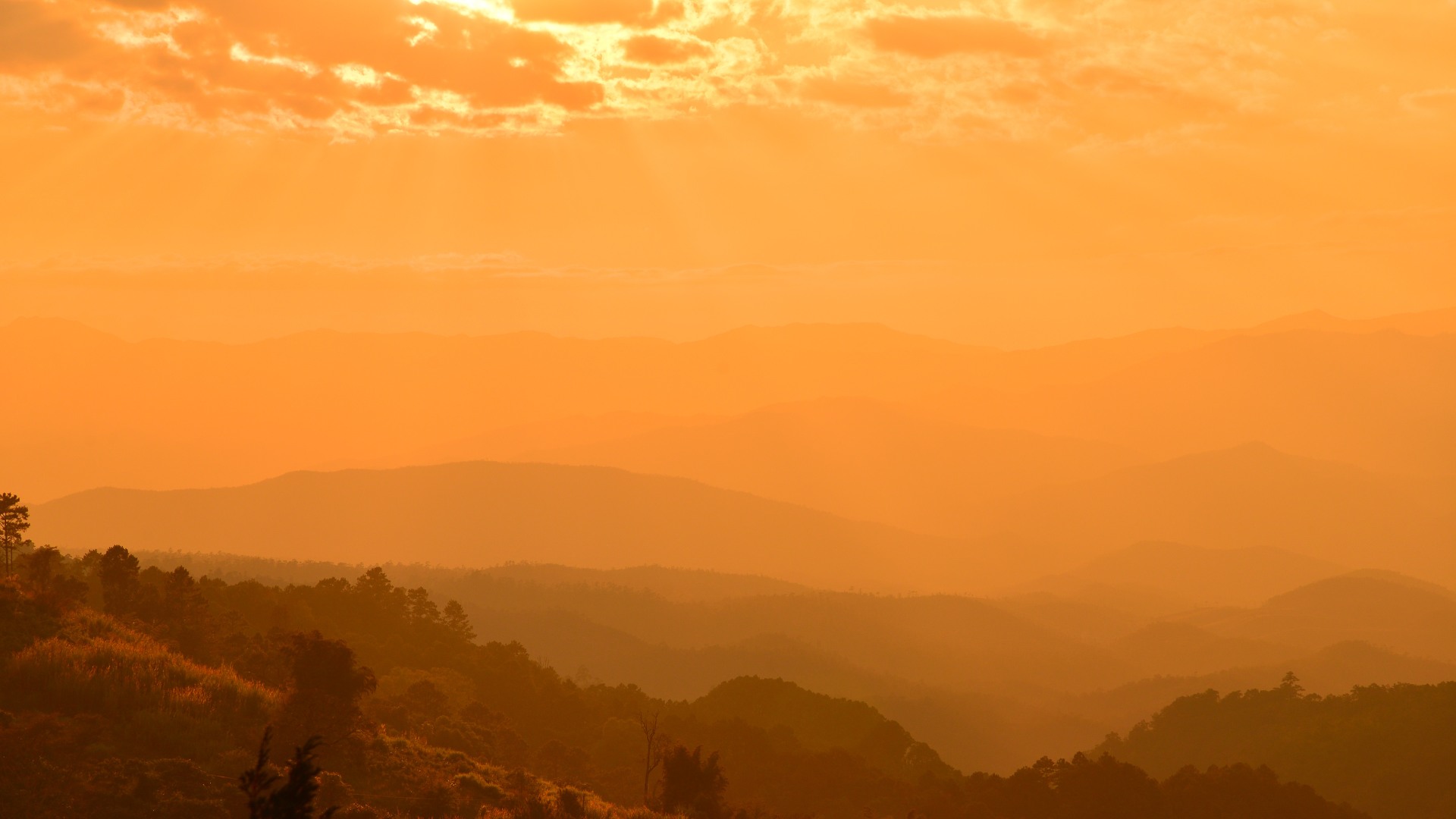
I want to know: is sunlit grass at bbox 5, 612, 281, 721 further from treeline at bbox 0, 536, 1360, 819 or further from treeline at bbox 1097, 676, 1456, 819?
treeline at bbox 1097, 676, 1456, 819

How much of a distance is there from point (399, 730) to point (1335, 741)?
12638 centimetres

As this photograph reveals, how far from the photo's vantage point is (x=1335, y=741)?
13900 cm

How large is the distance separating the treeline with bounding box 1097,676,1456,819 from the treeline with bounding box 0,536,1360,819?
34773mm

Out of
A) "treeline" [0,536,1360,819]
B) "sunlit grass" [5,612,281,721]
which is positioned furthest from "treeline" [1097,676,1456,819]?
"sunlit grass" [5,612,281,721]

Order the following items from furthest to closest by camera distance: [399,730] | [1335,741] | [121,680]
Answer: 1. [1335,741]
2. [399,730]
3. [121,680]

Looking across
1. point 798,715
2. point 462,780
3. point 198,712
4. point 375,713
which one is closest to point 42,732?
point 198,712

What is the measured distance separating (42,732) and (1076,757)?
292 feet

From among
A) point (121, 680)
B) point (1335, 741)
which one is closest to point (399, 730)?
point (121, 680)

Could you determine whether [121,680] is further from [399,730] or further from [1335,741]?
[1335,741]

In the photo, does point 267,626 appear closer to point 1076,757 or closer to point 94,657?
point 94,657

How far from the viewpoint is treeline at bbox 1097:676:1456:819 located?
418 ft

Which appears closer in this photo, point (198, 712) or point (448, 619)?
point (198, 712)

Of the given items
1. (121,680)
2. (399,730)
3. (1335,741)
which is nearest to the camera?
(121,680)

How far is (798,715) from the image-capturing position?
15275cm
